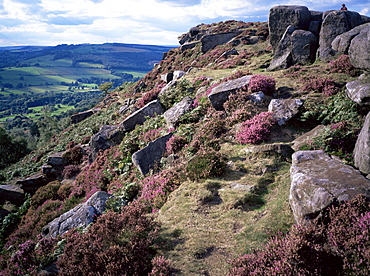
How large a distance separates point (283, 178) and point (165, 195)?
17.0 ft

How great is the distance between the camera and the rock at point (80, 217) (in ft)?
33.8

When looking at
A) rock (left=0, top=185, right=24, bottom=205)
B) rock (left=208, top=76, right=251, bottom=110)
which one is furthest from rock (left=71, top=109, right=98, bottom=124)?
rock (left=208, top=76, right=251, bottom=110)

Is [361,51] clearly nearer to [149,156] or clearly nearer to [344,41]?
[344,41]

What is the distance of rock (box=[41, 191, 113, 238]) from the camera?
33.8ft

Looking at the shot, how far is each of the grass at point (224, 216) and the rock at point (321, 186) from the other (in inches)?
26.8

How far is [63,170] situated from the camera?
23547 mm

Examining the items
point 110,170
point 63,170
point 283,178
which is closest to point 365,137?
point 283,178

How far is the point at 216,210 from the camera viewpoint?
329 inches

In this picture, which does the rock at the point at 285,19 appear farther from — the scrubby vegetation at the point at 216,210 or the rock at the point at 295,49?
the scrubby vegetation at the point at 216,210

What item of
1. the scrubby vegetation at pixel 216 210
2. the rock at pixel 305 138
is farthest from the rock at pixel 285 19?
the rock at pixel 305 138

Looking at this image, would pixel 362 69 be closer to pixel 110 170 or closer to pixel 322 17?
pixel 322 17

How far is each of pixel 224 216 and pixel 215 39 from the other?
46.6 metres

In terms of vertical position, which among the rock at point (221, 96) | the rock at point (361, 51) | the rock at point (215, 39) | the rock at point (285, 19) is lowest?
the rock at point (221, 96)

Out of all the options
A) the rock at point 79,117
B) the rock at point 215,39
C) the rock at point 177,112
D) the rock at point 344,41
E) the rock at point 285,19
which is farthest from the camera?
the rock at point 215,39
